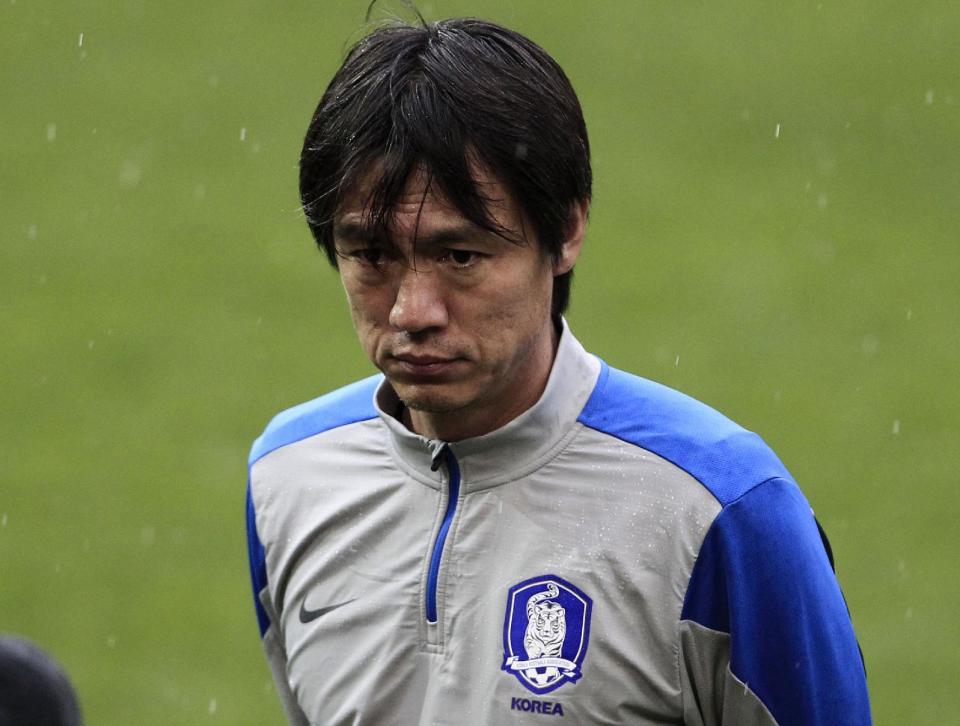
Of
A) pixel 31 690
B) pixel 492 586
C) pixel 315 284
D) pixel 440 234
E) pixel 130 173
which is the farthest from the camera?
pixel 130 173

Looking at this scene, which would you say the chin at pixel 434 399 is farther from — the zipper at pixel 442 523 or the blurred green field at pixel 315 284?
the blurred green field at pixel 315 284

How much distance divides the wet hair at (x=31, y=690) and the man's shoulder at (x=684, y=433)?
1426mm

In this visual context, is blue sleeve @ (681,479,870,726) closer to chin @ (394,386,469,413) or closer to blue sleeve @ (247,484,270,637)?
chin @ (394,386,469,413)

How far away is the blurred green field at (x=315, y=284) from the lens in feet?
22.8

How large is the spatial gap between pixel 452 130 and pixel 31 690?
140cm

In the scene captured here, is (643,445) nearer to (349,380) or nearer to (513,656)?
(513,656)

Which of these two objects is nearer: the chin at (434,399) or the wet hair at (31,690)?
the wet hair at (31,690)

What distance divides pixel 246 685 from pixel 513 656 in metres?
4.17

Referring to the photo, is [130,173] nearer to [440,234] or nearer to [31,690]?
[440,234]

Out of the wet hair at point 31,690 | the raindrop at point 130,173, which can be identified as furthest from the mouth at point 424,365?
the raindrop at point 130,173

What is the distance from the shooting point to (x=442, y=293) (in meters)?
2.53

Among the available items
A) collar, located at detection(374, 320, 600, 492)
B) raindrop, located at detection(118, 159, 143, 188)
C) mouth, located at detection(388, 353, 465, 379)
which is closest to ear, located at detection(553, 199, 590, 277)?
collar, located at detection(374, 320, 600, 492)

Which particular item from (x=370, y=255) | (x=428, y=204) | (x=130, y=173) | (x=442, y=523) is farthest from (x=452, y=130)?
(x=130, y=173)

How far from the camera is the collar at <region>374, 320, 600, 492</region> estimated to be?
2664 millimetres
